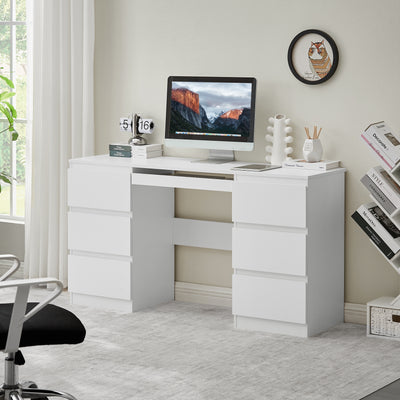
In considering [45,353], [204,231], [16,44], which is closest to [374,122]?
[204,231]

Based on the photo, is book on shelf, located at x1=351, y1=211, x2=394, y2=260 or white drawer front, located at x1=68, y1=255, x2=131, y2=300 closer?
book on shelf, located at x1=351, y1=211, x2=394, y2=260

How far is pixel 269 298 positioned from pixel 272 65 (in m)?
1.33

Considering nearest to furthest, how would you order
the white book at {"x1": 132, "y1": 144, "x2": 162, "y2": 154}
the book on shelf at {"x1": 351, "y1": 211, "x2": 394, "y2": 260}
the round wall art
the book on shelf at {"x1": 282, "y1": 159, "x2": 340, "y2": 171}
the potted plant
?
the book on shelf at {"x1": 351, "y1": 211, "x2": 394, "y2": 260} < the book on shelf at {"x1": 282, "y1": 159, "x2": 340, "y2": 171} < the round wall art < the white book at {"x1": 132, "y1": 144, "x2": 162, "y2": 154} < the potted plant

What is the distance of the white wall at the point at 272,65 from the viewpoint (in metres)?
4.91

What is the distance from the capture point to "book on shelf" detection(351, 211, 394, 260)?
15.5 feet

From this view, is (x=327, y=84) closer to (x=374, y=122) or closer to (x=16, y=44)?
(x=374, y=122)

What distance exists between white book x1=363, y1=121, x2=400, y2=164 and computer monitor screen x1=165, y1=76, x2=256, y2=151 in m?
0.72

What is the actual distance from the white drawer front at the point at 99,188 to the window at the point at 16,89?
41.8 inches

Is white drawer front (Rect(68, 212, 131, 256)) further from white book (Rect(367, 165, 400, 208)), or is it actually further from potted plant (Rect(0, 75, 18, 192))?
white book (Rect(367, 165, 400, 208))

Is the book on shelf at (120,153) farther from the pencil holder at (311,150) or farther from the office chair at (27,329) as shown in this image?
the office chair at (27,329)

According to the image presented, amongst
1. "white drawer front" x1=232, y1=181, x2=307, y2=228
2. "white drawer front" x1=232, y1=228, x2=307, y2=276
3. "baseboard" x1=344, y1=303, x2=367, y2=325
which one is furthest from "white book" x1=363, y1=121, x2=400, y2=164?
"baseboard" x1=344, y1=303, x2=367, y2=325

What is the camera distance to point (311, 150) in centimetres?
490

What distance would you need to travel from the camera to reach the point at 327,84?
199 inches

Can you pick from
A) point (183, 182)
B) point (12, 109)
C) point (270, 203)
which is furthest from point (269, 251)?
point (12, 109)
